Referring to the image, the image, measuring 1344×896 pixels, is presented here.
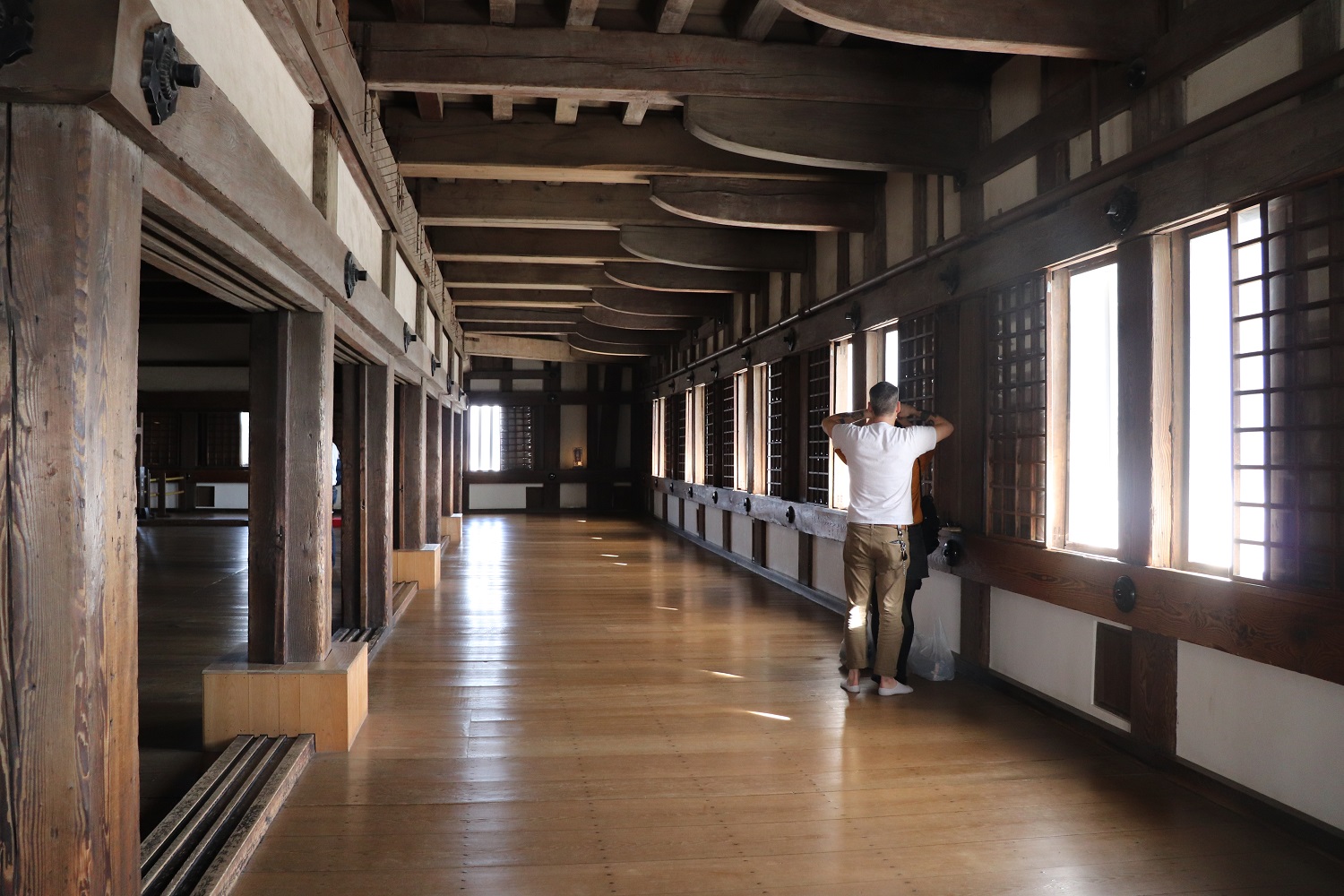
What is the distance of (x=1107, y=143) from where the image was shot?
3990 mm

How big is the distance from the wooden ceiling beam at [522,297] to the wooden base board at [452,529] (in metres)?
2.82

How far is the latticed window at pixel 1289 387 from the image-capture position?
284 cm

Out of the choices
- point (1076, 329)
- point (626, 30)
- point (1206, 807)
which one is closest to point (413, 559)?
point (626, 30)

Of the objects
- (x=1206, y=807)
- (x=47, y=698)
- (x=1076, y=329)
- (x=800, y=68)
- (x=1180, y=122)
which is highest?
(x=800, y=68)

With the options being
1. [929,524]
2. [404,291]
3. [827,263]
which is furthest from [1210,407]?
[404,291]

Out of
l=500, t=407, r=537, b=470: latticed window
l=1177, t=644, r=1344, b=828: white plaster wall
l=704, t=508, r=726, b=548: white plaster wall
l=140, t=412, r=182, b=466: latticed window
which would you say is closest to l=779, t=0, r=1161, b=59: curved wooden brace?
l=1177, t=644, r=1344, b=828: white plaster wall

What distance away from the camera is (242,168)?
2539mm

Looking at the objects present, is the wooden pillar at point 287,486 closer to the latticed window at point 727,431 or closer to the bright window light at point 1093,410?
the bright window light at point 1093,410

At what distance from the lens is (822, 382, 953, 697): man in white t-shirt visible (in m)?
4.66

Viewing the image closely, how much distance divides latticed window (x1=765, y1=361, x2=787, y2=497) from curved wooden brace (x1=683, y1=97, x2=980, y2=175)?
3.40m

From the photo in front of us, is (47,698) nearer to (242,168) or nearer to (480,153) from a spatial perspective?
(242,168)

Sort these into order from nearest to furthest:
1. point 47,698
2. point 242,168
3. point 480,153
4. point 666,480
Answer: point 47,698, point 242,168, point 480,153, point 666,480

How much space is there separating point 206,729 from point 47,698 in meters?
2.13

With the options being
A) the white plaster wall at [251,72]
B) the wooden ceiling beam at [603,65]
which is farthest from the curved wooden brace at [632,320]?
the white plaster wall at [251,72]
